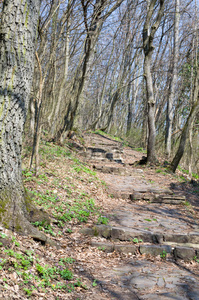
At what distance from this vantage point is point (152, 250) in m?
4.54

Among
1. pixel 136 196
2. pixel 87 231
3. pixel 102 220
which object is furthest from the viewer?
pixel 136 196

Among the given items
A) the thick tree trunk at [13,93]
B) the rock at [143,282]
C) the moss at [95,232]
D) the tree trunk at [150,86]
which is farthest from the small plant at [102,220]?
the tree trunk at [150,86]

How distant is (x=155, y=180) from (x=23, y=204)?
699 centimetres

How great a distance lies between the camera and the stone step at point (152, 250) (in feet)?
14.8

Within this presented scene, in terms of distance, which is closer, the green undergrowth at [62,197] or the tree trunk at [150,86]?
the green undergrowth at [62,197]

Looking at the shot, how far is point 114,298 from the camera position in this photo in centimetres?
306

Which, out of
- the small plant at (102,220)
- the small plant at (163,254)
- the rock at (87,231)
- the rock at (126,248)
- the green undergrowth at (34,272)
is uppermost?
the green undergrowth at (34,272)

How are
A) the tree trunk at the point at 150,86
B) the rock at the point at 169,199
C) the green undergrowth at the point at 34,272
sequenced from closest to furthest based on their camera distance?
the green undergrowth at the point at 34,272 < the rock at the point at 169,199 < the tree trunk at the point at 150,86

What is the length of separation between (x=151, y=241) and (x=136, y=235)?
31cm

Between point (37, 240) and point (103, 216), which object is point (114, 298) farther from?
point (103, 216)

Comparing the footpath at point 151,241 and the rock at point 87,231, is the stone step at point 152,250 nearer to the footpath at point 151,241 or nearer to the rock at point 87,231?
the footpath at point 151,241

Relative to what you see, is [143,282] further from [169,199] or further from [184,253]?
[169,199]

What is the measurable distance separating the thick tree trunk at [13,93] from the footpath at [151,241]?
1.62 metres

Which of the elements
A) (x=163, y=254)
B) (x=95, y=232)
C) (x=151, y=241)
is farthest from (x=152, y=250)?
(x=95, y=232)
